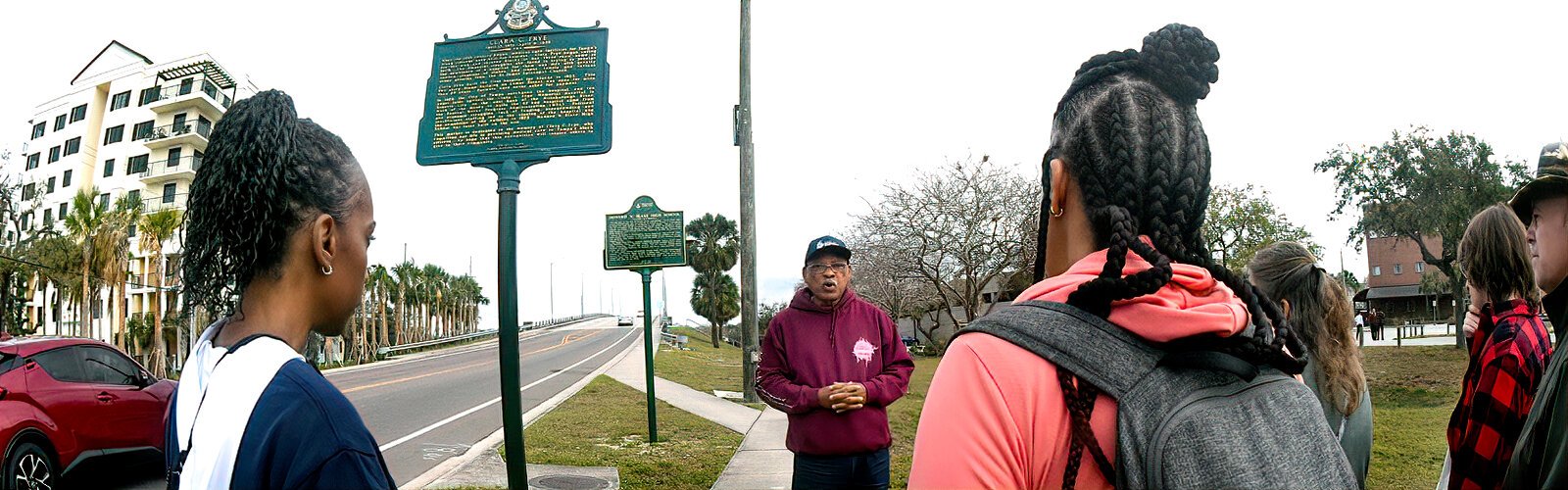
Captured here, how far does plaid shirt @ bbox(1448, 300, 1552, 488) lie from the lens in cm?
249

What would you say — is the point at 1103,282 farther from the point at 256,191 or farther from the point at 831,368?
the point at 831,368

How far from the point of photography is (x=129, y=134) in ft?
142

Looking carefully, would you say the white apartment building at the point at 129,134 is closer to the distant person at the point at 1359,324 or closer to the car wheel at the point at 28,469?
the car wheel at the point at 28,469

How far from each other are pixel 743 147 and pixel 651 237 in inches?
126

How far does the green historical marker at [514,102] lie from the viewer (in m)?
5.66

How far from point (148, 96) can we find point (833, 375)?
51.0m

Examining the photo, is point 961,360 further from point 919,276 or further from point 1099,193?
point 919,276

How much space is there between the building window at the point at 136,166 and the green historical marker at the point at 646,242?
42143 mm

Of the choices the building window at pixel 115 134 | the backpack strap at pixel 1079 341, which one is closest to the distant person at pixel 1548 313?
the backpack strap at pixel 1079 341

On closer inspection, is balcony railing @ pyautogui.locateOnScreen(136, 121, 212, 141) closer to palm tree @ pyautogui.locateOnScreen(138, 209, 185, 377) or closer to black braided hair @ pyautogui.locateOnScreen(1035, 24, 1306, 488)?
palm tree @ pyautogui.locateOnScreen(138, 209, 185, 377)

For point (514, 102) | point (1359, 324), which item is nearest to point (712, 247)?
point (1359, 324)

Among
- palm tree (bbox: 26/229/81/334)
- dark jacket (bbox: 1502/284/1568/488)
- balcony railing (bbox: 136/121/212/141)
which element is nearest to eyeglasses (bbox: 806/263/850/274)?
dark jacket (bbox: 1502/284/1568/488)

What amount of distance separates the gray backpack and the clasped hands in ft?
10.2

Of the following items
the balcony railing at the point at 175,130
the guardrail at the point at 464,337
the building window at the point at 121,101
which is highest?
the building window at the point at 121,101
